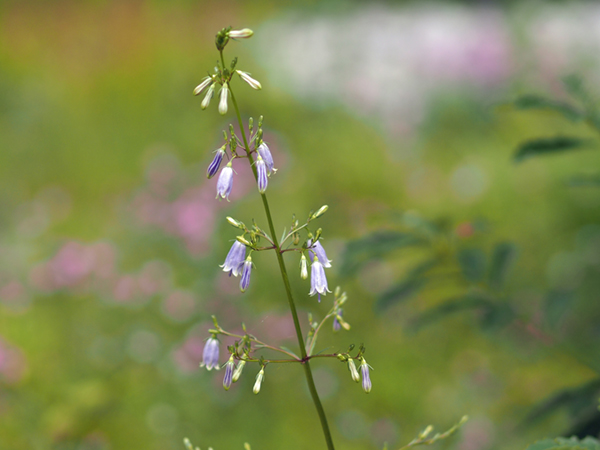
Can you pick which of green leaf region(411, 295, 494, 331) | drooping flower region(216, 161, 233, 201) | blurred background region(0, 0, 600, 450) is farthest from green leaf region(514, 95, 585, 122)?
drooping flower region(216, 161, 233, 201)

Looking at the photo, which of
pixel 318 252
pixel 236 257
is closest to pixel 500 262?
pixel 318 252

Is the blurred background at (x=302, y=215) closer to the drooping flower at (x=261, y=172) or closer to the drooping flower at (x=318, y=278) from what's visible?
the drooping flower at (x=318, y=278)

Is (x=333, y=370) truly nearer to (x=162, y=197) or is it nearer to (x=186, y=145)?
(x=162, y=197)

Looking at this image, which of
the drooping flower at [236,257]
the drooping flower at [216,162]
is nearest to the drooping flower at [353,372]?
the drooping flower at [236,257]

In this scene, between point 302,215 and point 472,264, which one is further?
point 302,215

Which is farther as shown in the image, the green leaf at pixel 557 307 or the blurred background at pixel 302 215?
the blurred background at pixel 302 215

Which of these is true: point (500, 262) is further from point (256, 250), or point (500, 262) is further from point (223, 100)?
point (223, 100)

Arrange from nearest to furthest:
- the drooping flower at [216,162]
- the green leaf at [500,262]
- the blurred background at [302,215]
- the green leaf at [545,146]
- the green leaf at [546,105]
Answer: the drooping flower at [216,162]
the green leaf at [546,105]
the green leaf at [545,146]
the green leaf at [500,262]
the blurred background at [302,215]
